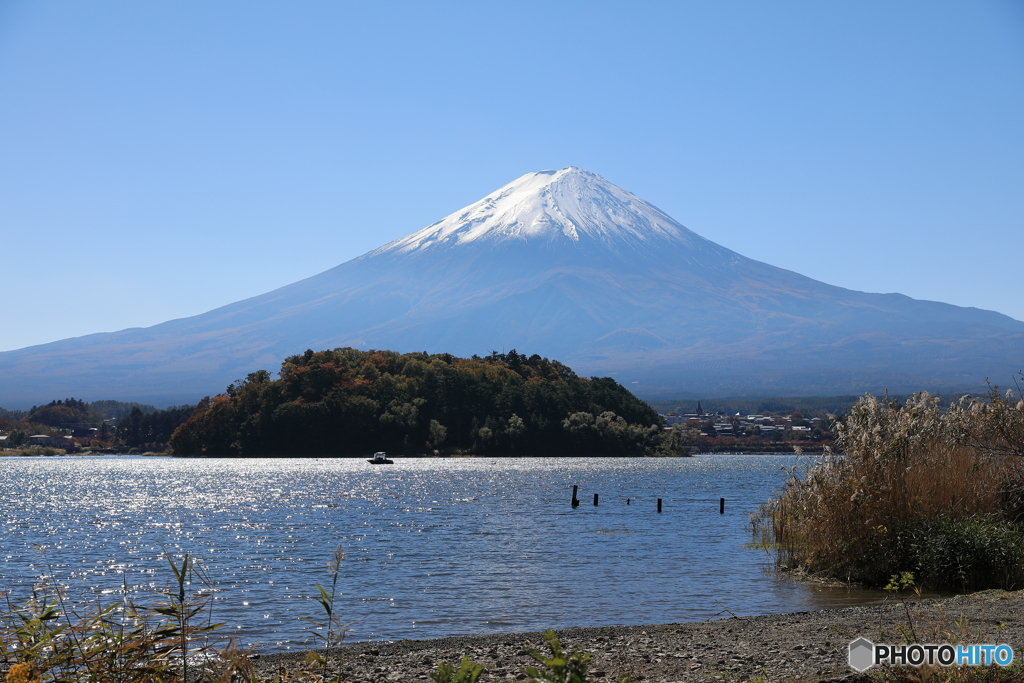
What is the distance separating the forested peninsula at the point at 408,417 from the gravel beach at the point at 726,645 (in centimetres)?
9552

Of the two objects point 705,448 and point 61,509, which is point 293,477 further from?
point 705,448

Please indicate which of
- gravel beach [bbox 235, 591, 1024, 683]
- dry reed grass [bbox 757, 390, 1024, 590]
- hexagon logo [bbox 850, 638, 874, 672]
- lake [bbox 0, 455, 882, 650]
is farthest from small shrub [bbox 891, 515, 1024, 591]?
hexagon logo [bbox 850, 638, 874, 672]

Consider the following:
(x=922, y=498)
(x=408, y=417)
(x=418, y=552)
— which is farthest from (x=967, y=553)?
(x=408, y=417)

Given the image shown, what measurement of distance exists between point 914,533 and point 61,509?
45440mm

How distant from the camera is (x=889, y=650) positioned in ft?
29.0

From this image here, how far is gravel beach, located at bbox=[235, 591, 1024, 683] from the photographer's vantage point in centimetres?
967

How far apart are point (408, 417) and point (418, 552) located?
266ft

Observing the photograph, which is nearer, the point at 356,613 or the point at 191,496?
the point at 356,613

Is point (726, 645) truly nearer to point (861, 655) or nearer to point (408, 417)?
point (861, 655)

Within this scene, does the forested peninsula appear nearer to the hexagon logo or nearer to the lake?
the lake

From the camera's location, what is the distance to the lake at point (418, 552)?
18.5 meters

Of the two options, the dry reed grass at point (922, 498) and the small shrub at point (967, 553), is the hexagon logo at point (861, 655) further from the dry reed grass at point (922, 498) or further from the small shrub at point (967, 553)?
the dry reed grass at point (922, 498)

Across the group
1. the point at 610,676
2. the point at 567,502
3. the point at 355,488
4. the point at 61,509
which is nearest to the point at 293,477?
the point at 355,488

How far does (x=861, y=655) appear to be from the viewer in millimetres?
9656
